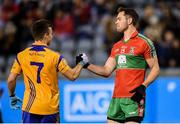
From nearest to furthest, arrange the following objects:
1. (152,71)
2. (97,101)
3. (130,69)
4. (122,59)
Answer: (152,71), (130,69), (122,59), (97,101)

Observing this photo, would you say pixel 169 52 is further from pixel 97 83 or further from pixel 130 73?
pixel 130 73

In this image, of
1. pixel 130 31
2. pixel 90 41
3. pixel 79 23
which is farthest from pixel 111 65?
pixel 79 23

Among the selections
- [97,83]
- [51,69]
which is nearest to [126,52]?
[51,69]

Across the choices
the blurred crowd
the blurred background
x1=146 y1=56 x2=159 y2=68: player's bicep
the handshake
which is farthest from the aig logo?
x1=146 y1=56 x2=159 y2=68: player's bicep

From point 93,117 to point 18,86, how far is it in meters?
1.85

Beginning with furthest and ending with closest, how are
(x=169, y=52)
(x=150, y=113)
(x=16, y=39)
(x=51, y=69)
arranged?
(x=16, y=39)
(x=169, y=52)
(x=150, y=113)
(x=51, y=69)

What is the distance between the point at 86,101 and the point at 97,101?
10.0 inches

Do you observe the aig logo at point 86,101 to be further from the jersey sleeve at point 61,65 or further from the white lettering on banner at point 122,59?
the jersey sleeve at point 61,65

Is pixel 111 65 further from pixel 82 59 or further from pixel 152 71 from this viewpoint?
pixel 152 71

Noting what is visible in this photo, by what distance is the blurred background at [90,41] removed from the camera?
47.5 ft

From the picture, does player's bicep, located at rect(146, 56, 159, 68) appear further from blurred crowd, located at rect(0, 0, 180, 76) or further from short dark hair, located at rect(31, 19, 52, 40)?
blurred crowd, located at rect(0, 0, 180, 76)

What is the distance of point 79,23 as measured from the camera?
57.2 ft

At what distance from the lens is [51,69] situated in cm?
871

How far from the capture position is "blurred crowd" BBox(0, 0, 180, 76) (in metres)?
16.5
